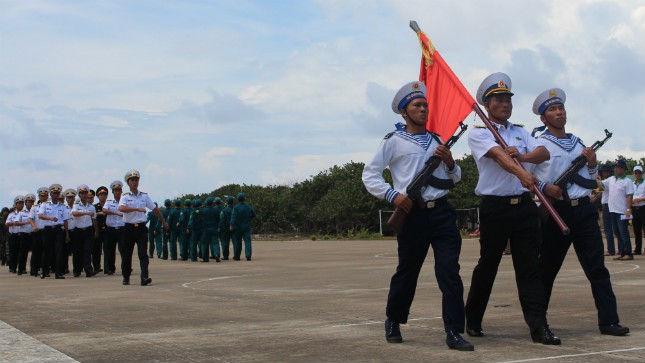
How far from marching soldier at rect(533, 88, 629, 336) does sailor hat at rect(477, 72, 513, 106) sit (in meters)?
0.55

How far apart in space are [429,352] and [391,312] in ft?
1.92

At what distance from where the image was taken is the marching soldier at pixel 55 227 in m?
18.7

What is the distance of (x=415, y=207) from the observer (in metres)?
7.28

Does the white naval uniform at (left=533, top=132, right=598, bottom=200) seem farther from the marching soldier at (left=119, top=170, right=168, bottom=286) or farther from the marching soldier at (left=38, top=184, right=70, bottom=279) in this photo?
the marching soldier at (left=38, top=184, right=70, bottom=279)

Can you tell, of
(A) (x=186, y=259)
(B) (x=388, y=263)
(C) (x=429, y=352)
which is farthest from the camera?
(A) (x=186, y=259)

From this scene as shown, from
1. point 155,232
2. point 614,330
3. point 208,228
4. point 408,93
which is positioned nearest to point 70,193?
point 208,228

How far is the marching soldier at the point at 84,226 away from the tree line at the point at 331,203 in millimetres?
28283

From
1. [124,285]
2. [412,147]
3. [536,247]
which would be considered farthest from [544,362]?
[124,285]

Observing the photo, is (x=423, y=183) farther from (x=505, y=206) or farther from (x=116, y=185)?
(x=116, y=185)

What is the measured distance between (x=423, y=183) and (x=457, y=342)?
46.9 inches

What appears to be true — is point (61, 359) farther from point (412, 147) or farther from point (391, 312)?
point (412, 147)

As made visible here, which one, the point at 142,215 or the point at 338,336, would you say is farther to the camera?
the point at 142,215

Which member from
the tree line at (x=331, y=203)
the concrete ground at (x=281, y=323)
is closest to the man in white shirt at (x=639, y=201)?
the concrete ground at (x=281, y=323)

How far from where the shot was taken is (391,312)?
735 centimetres
